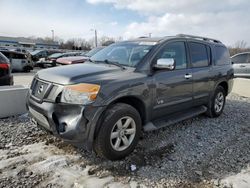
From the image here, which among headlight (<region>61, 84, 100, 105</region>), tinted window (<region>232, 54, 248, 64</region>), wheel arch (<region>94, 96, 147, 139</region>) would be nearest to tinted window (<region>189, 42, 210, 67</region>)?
wheel arch (<region>94, 96, 147, 139</region>)

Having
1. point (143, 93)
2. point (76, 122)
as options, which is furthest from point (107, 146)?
point (143, 93)

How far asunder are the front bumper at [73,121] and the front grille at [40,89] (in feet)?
0.73

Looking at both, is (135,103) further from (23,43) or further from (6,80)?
(23,43)

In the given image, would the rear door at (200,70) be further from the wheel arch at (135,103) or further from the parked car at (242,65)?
the parked car at (242,65)

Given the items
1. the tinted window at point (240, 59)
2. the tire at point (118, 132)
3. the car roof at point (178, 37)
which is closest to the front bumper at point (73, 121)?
the tire at point (118, 132)

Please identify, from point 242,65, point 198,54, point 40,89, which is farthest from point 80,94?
point 242,65

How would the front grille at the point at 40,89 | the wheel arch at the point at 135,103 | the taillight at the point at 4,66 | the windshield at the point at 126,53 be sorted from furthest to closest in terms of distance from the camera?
the taillight at the point at 4,66 < the windshield at the point at 126,53 < the wheel arch at the point at 135,103 < the front grille at the point at 40,89

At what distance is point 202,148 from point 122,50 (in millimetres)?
2228

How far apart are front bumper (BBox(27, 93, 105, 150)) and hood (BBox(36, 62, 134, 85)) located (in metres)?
0.35

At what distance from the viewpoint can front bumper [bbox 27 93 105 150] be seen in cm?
303

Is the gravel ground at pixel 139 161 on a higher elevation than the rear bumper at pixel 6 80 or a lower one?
lower

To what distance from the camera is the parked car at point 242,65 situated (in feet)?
39.5

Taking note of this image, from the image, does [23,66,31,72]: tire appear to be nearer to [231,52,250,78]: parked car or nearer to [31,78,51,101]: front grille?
[231,52,250,78]: parked car

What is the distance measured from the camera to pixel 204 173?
3.30 m
